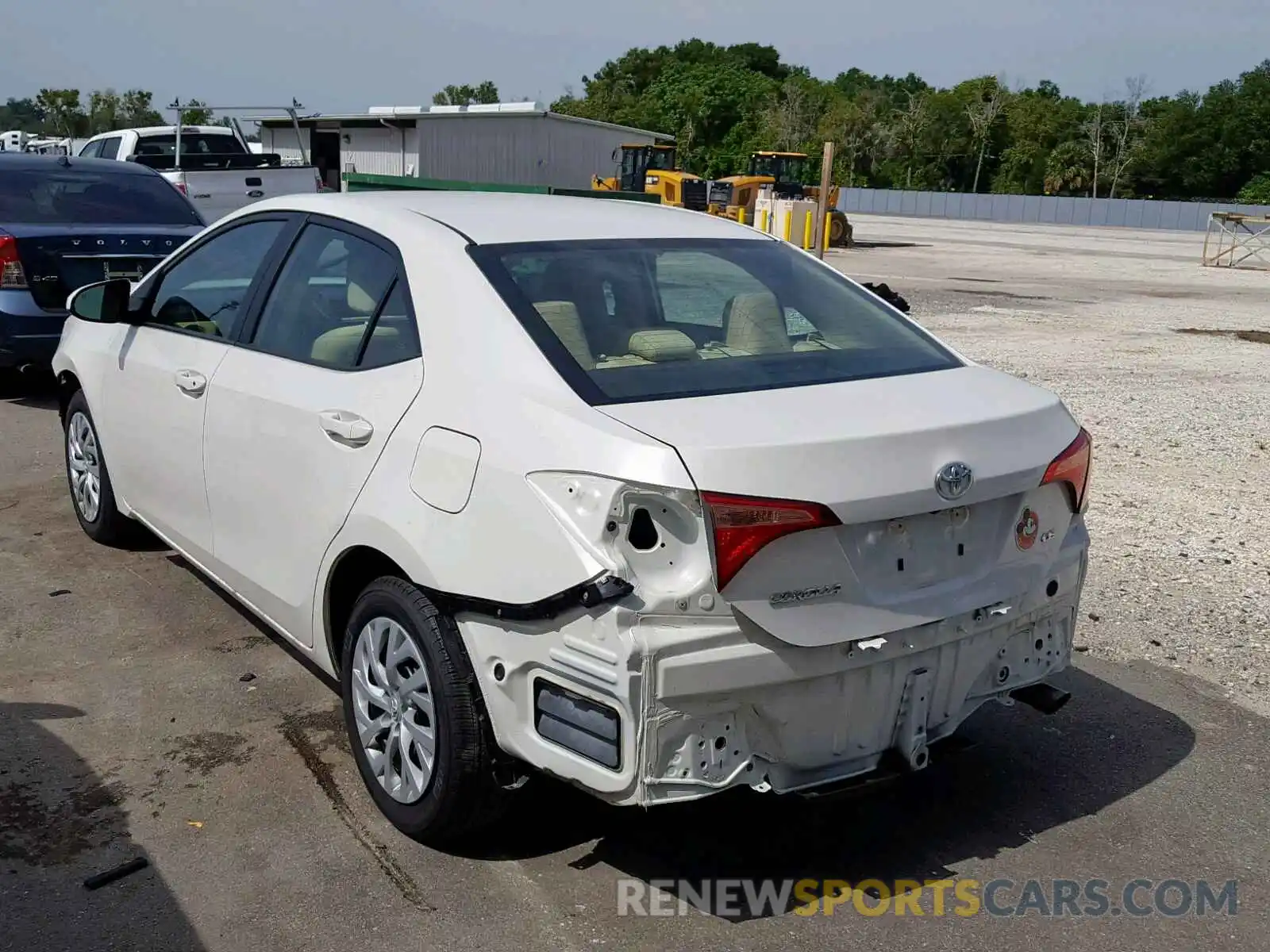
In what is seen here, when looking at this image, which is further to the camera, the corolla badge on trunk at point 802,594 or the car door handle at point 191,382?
the car door handle at point 191,382

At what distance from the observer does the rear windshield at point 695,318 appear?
330cm

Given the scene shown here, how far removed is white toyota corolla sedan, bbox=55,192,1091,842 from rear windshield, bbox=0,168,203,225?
5867 millimetres

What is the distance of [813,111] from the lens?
91.4m

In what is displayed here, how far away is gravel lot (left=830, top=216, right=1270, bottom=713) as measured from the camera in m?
5.32

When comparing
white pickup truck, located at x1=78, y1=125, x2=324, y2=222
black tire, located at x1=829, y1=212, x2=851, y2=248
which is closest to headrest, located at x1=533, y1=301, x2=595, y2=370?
white pickup truck, located at x1=78, y1=125, x2=324, y2=222

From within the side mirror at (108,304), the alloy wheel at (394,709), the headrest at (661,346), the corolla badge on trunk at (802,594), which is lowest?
the alloy wheel at (394,709)

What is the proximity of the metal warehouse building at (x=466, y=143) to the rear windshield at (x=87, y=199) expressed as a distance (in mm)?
32216

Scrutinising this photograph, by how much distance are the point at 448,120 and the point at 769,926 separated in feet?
145

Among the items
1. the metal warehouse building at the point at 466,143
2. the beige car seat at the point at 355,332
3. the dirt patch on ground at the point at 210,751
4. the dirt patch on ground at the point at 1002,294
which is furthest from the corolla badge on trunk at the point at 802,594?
the metal warehouse building at the point at 466,143

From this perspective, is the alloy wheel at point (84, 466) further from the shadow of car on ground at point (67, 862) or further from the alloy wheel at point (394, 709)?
the alloy wheel at point (394, 709)

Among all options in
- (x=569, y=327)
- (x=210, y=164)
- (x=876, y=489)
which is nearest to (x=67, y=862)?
(x=569, y=327)

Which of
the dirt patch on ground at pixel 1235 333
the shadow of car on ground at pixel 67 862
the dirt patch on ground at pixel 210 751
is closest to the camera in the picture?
the shadow of car on ground at pixel 67 862

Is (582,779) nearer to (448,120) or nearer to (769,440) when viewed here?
(769,440)

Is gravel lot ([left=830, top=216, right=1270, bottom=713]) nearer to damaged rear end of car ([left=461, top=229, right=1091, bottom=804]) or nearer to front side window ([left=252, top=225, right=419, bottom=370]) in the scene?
damaged rear end of car ([left=461, top=229, right=1091, bottom=804])
